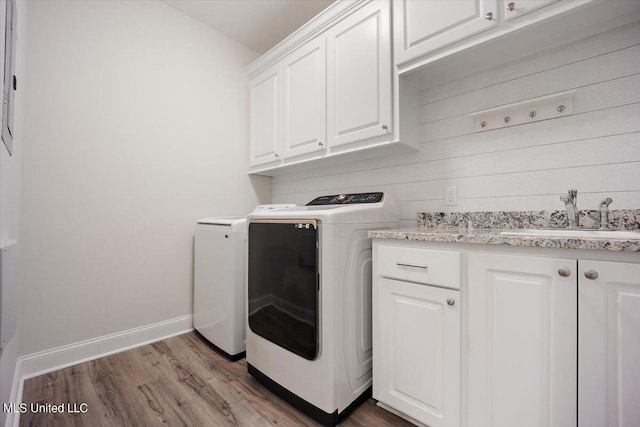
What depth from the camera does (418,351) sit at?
119cm

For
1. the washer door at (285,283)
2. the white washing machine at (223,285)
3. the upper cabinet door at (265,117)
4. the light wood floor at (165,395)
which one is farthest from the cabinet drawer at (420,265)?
the upper cabinet door at (265,117)

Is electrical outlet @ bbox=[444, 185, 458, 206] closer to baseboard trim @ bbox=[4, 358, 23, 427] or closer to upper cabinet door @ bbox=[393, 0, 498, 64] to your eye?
upper cabinet door @ bbox=[393, 0, 498, 64]

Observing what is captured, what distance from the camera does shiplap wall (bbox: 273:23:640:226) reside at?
119cm

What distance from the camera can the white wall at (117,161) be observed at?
1.70 metres

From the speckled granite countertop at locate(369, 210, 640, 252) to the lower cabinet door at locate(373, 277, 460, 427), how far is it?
0.22 m

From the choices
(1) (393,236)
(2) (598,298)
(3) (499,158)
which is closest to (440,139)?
(3) (499,158)

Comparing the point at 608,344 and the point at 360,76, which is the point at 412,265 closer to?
the point at 608,344

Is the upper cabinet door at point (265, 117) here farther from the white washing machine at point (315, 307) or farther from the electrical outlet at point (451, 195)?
the electrical outlet at point (451, 195)

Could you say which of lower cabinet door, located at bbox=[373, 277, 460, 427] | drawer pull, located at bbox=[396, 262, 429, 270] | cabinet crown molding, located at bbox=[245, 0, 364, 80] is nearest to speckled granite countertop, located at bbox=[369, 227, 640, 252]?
drawer pull, located at bbox=[396, 262, 429, 270]

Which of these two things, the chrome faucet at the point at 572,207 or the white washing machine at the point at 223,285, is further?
the white washing machine at the point at 223,285

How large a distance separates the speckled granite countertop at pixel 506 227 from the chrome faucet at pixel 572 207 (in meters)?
0.06

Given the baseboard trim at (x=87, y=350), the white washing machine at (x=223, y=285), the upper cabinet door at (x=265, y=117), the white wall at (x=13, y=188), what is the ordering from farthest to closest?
the upper cabinet door at (x=265, y=117) → the white washing machine at (x=223, y=285) → the baseboard trim at (x=87, y=350) → the white wall at (x=13, y=188)

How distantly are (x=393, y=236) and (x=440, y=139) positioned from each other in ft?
2.79

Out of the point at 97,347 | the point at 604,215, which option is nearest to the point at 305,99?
the point at 604,215
